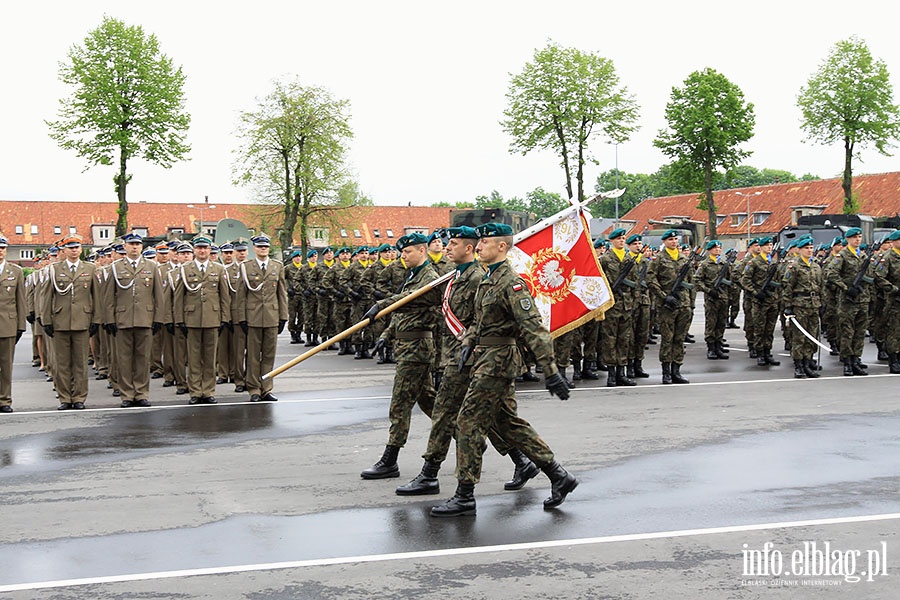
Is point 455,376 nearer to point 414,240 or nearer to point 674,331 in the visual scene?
point 414,240

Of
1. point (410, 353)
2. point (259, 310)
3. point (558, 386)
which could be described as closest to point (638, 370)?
point (259, 310)

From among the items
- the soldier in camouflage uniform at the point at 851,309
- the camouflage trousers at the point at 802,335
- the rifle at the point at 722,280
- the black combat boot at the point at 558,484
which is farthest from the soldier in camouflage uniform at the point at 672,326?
the black combat boot at the point at 558,484

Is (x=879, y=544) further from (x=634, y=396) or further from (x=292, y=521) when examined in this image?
(x=634, y=396)

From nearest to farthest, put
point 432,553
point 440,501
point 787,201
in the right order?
point 432,553
point 440,501
point 787,201

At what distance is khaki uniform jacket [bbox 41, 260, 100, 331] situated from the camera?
12.5 m

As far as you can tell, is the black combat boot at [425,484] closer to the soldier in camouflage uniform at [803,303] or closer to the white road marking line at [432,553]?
the white road marking line at [432,553]

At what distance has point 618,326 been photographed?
1416 centimetres

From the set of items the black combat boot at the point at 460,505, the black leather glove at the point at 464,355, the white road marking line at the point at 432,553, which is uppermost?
the black leather glove at the point at 464,355

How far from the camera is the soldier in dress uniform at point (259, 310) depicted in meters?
13.1

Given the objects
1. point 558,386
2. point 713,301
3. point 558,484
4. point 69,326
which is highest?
point 713,301

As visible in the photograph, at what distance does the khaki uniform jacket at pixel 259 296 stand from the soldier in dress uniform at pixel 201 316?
25cm

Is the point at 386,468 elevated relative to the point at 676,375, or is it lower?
lower

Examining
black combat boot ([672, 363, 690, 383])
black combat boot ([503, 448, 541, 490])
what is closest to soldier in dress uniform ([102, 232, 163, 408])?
black combat boot ([503, 448, 541, 490])

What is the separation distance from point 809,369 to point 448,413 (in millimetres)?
9453
